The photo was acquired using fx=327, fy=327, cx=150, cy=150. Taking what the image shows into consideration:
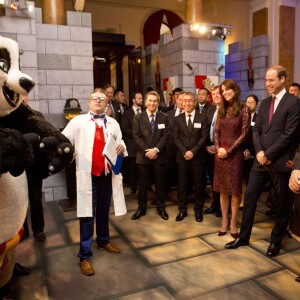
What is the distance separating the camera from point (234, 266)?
2.61 metres

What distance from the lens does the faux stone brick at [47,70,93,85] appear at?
15.3ft

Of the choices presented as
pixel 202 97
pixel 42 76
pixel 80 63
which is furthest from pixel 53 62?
pixel 202 97

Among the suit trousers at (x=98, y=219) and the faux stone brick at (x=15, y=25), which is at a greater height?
the faux stone brick at (x=15, y=25)

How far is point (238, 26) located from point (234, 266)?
877cm

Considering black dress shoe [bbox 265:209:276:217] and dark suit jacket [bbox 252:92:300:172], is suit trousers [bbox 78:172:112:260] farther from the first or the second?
black dress shoe [bbox 265:209:276:217]

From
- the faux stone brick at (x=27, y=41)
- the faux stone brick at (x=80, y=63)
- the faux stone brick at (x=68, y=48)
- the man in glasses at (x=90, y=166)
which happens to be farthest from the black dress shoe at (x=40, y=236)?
the faux stone brick at (x=68, y=48)

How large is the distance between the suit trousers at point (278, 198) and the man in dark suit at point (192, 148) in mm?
816

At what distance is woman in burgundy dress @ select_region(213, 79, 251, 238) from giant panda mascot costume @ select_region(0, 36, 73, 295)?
1940 mm

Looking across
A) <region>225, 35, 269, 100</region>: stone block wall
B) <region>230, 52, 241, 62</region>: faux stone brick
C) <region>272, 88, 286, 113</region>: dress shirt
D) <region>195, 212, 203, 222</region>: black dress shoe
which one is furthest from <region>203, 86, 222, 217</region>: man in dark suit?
<region>230, 52, 241, 62</region>: faux stone brick

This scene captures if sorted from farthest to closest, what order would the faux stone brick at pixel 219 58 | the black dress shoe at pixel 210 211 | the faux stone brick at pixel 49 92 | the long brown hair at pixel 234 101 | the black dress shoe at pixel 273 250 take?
1. the faux stone brick at pixel 219 58
2. the faux stone brick at pixel 49 92
3. the black dress shoe at pixel 210 211
4. the long brown hair at pixel 234 101
5. the black dress shoe at pixel 273 250

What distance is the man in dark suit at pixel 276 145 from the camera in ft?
8.70

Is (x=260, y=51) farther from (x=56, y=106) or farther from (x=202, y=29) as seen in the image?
(x=56, y=106)

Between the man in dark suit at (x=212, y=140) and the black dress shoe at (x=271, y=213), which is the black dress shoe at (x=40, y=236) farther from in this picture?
the black dress shoe at (x=271, y=213)

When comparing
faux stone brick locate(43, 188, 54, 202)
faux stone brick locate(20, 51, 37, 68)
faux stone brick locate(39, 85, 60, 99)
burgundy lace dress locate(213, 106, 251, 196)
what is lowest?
faux stone brick locate(43, 188, 54, 202)
